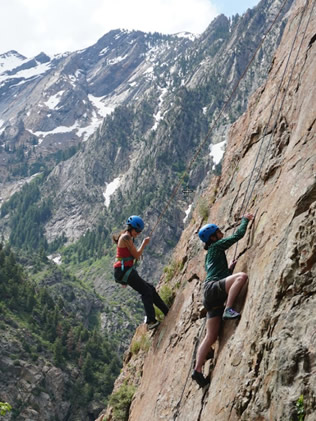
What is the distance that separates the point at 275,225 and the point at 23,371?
81182 mm

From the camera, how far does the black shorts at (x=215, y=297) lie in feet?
26.7

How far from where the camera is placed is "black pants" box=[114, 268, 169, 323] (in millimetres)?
11305

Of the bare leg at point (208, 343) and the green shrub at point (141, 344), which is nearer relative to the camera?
the bare leg at point (208, 343)

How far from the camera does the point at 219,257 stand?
28.6ft

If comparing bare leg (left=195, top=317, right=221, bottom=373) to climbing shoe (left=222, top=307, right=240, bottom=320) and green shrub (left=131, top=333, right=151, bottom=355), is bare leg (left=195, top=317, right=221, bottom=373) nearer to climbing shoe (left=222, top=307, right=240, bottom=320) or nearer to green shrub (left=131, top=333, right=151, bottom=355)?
climbing shoe (left=222, top=307, right=240, bottom=320)

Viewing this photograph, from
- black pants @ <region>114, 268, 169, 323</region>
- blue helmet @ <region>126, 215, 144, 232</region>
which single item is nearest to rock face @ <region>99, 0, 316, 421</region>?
black pants @ <region>114, 268, 169, 323</region>

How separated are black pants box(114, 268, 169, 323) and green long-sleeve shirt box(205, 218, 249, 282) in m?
3.08

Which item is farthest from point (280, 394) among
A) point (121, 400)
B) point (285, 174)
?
point (121, 400)

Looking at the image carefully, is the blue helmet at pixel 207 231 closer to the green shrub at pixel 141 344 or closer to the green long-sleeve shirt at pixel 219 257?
the green long-sleeve shirt at pixel 219 257

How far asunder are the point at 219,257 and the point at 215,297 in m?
0.89

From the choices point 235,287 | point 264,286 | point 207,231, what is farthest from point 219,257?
point 264,286

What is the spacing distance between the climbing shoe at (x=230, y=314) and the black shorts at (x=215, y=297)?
0.40 m

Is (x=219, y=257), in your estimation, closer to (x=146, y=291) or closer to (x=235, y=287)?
(x=235, y=287)

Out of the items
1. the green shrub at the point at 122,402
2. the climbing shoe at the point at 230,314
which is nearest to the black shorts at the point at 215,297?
the climbing shoe at the point at 230,314
